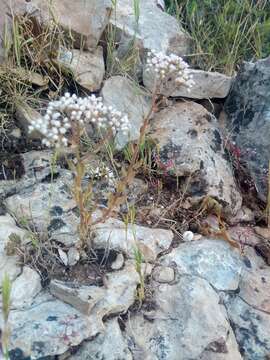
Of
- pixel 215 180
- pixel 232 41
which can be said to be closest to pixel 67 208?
pixel 215 180

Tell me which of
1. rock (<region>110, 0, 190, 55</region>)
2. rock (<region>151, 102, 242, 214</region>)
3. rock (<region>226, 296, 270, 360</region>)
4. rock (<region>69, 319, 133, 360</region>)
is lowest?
rock (<region>226, 296, 270, 360</region>)

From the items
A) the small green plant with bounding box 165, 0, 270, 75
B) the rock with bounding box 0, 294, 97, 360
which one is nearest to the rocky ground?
the rock with bounding box 0, 294, 97, 360

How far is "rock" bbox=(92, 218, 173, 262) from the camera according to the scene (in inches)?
100

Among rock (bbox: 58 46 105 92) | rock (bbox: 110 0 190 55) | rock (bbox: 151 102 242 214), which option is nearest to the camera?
rock (bbox: 151 102 242 214)

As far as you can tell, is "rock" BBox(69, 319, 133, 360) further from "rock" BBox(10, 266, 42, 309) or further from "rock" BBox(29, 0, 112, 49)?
"rock" BBox(29, 0, 112, 49)

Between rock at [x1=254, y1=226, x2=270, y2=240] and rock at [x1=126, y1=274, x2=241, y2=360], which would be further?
rock at [x1=254, y1=226, x2=270, y2=240]

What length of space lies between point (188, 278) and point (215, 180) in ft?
1.96

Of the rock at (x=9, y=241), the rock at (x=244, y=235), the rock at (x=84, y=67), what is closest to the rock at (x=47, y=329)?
the rock at (x=9, y=241)

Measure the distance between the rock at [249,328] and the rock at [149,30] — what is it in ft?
5.00

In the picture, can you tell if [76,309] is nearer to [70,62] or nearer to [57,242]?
[57,242]

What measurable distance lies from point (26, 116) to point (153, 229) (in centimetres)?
83

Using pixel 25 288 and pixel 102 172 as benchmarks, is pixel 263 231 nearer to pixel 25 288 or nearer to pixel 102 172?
pixel 102 172

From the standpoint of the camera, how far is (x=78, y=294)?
227 centimetres

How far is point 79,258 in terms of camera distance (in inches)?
98.0
